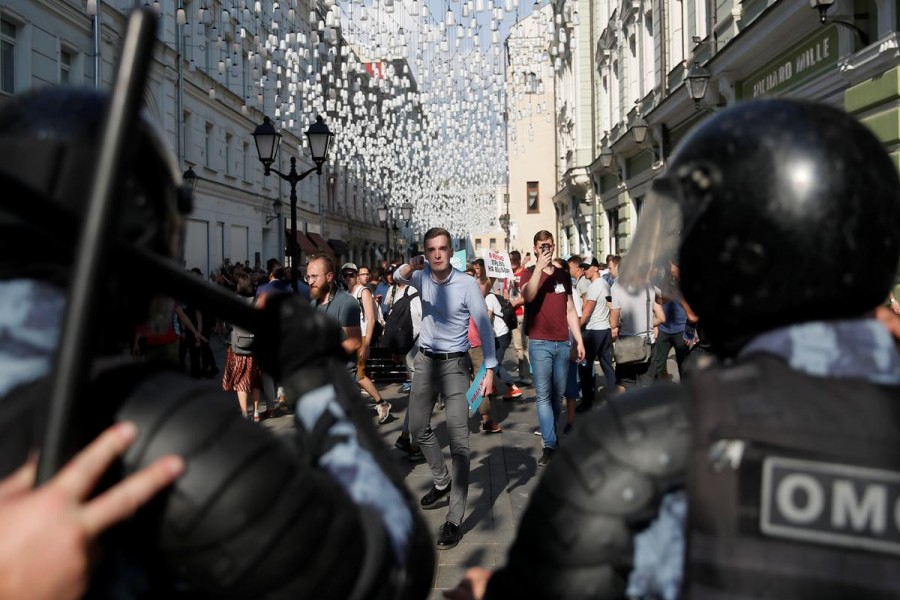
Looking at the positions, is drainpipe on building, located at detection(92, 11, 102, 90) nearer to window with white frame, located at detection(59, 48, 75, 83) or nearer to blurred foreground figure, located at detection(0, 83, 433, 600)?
window with white frame, located at detection(59, 48, 75, 83)

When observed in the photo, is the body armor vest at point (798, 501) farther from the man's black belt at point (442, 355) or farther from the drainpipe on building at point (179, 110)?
the drainpipe on building at point (179, 110)

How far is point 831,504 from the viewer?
0.96 m

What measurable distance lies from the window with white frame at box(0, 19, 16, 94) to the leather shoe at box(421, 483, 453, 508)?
12.4 metres

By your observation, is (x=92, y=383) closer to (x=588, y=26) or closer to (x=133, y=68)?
(x=133, y=68)

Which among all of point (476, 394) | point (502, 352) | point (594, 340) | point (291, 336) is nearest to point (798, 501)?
point (291, 336)

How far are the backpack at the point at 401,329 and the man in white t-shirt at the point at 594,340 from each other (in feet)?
6.75

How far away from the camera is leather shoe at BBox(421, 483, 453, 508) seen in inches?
195

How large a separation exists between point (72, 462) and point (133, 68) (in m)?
0.45

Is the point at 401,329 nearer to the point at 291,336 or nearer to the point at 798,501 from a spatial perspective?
the point at 291,336

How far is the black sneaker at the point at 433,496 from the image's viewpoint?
4.95m

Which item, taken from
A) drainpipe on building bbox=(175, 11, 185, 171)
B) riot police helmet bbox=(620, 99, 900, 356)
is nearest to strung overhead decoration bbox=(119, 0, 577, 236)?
drainpipe on building bbox=(175, 11, 185, 171)

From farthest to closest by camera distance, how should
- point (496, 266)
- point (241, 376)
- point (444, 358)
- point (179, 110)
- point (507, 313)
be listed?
point (179, 110) → point (496, 266) → point (507, 313) → point (241, 376) → point (444, 358)

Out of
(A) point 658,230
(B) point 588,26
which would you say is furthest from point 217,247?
(A) point 658,230

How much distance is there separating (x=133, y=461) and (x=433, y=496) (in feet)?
14.0
